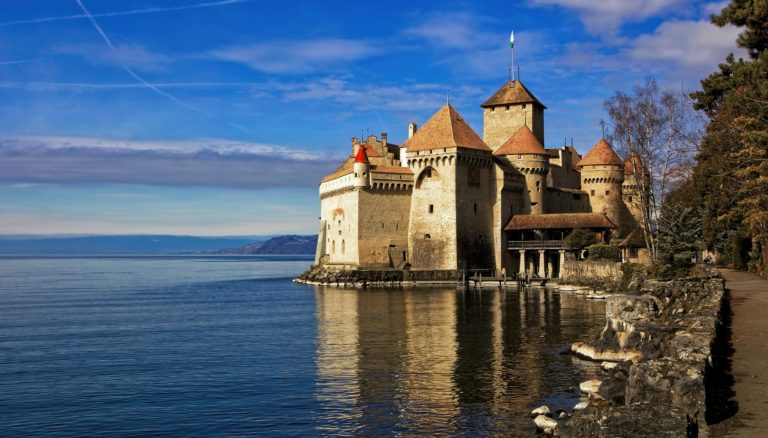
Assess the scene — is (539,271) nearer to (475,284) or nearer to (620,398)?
(475,284)

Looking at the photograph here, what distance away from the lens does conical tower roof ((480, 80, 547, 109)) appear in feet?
233

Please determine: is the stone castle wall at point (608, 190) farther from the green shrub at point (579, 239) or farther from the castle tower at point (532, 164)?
the green shrub at point (579, 239)

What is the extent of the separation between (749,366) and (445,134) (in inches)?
1889

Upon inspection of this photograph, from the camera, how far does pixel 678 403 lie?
10.8m

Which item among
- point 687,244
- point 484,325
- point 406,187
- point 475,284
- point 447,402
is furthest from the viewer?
point 406,187

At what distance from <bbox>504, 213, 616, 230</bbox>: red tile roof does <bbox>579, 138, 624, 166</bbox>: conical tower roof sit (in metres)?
9.51

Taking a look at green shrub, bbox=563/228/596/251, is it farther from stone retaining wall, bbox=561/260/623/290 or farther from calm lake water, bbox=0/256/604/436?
calm lake water, bbox=0/256/604/436

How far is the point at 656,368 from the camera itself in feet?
37.3

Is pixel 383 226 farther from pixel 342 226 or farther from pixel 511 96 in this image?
pixel 511 96

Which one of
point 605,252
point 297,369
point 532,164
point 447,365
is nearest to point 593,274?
point 605,252

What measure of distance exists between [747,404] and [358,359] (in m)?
14.8

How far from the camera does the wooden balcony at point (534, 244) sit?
58.9 metres

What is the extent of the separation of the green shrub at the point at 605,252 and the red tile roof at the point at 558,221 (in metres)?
5.86

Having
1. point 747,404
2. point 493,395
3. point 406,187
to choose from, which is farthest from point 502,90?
point 747,404
